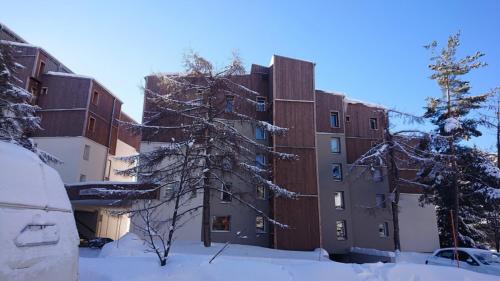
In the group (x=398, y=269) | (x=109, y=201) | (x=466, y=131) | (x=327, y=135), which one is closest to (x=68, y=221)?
(x=398, y=269)

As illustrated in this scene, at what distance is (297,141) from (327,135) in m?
5.46

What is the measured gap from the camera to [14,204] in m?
2.85

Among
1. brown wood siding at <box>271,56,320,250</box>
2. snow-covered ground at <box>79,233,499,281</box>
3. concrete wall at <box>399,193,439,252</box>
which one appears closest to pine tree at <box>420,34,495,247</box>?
concrete wall at <box>399,193,439,252</box>

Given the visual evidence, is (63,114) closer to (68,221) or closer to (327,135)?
(327,135)

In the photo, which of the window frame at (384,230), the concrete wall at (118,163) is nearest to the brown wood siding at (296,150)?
the window frame at (384,230)

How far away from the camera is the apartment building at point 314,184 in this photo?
29.0 metres

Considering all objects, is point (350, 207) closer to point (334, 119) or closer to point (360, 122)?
point (334, 119)

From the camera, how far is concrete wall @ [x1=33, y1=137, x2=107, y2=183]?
107 feet

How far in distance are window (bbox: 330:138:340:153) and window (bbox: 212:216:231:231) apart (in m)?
11.5

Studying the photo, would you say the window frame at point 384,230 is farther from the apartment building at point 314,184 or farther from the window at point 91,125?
the window at point 91,125

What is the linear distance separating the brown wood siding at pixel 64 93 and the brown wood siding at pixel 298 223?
781 inches

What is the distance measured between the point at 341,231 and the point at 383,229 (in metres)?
4.18

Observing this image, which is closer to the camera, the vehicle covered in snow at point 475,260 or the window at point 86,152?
the vehicle covered in snow at point 475,260

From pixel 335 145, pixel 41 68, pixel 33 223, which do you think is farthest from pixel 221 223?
pixel 33 223
